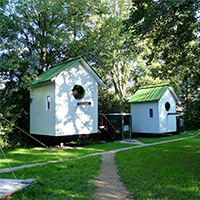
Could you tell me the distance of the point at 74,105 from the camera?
14.1 meters

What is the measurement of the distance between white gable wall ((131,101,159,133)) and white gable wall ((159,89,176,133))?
49 centimetres

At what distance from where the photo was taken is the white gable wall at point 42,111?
1364 cm

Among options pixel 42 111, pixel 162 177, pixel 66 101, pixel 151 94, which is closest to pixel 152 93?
pixel 151 94

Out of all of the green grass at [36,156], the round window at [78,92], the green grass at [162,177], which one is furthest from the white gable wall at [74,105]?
the green grass at [162,177]

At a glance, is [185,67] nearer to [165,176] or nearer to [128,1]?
[165,176]

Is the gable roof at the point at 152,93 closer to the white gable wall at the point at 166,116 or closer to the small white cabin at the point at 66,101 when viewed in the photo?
the white gable wall at the point at 166,116

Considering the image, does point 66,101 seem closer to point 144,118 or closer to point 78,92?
point 78,92

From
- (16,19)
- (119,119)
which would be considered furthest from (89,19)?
(119,119)

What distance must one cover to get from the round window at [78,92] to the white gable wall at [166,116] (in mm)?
9137

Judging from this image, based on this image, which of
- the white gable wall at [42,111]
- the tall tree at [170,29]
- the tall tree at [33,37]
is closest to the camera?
the tall tree at [170,29]

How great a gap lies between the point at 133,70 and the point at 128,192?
1041 inches

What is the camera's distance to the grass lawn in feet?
17.0

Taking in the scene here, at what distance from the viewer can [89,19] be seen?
19453 mm

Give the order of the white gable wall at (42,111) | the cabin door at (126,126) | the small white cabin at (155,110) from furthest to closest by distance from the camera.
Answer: the small white cabin at (155,110) → the cabin door at (126,126) → the white gable wall at (42,111)
